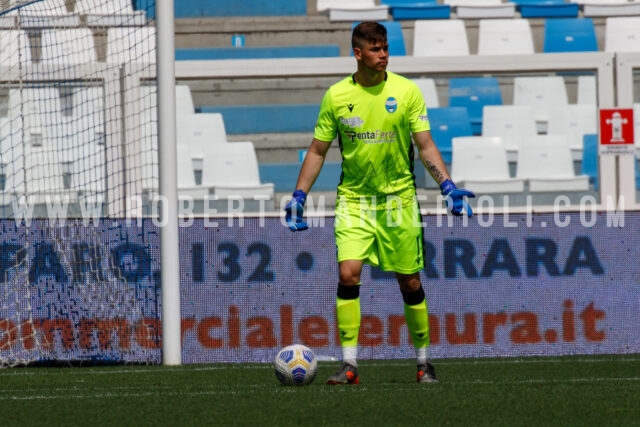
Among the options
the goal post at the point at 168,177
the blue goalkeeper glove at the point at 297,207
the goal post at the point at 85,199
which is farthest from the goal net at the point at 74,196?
the blue goalkeeper glove at the point at 297,207

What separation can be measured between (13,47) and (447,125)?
3.65 m

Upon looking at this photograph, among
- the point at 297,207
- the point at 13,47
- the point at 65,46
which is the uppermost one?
the point at 65,46

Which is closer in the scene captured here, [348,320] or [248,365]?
[348,320]

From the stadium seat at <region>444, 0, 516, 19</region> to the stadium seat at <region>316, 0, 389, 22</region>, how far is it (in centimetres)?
97

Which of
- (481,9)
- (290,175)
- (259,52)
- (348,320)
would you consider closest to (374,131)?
(348,320)

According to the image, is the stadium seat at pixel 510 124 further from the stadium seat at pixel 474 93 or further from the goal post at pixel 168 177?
the goal post at pixel 168 177

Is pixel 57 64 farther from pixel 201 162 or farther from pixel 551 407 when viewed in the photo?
pixel 551 407

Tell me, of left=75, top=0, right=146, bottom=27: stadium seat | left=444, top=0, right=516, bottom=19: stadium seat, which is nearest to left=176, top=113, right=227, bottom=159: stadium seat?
left=75, top=0, right=146, bottom=27: stadium seat

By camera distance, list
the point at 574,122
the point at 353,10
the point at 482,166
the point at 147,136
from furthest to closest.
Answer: the point at 353,10, the point at 482,166, the point at 574,122, the point at 147,136

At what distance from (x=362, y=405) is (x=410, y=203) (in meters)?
1.48

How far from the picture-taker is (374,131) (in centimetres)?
580

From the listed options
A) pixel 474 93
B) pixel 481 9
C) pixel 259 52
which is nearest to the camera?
pixel 474 93

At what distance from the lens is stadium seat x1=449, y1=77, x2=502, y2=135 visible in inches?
350

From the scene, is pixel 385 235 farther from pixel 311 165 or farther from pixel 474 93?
pixel 474 93
